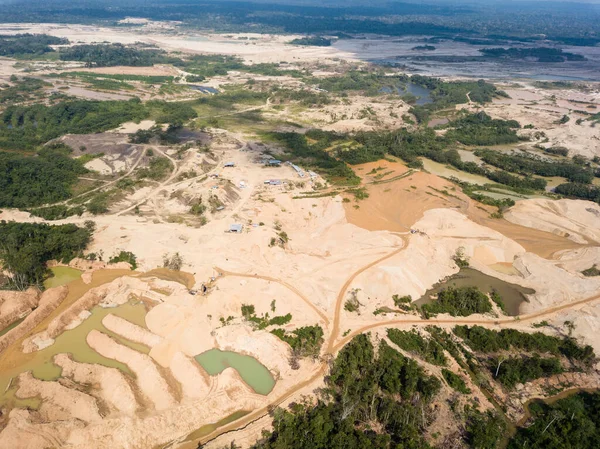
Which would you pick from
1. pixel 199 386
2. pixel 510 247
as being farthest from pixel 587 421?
pixel 199 386

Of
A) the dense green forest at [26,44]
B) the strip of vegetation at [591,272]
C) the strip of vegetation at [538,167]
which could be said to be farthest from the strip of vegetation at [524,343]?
the dense green forest at [26,44]

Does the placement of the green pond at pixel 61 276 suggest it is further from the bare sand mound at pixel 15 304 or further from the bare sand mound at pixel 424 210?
the bare sand mound at pixel 424 210

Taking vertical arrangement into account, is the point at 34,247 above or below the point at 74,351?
above

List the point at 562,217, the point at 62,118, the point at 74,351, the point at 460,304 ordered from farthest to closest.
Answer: the point at 62,118 < the point at 562,217 < the point at 460,304 < the point at 74,351

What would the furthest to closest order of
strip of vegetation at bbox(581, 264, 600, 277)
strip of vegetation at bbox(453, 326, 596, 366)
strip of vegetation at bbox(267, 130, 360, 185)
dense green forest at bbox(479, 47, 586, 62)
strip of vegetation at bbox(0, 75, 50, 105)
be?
dense green forest at bbox(479, 47, 586, 62) → strip of vegetation at bbox(0, 75, 50, 105) → strip of vegetation at bbox(267, 130, 360, 185) → strip of vegetation at bbox(581, 264, 600, 277) → strip of vegetation at bbox(453, 326, 596, 366)

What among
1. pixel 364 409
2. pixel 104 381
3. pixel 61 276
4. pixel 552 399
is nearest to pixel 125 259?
pixel 61 276

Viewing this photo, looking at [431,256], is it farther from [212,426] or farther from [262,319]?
[212,426]

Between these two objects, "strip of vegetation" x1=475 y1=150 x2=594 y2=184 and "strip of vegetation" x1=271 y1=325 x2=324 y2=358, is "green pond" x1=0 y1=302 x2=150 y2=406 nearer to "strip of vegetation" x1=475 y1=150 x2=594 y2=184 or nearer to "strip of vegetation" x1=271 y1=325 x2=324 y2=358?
"strip of vegetation" x1=271 y1=325 x2=324 y2=358

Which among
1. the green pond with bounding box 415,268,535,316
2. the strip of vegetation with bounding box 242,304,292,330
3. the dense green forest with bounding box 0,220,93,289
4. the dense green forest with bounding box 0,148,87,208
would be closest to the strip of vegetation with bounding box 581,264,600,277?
the green pond with bounding box 415,268,535,316
